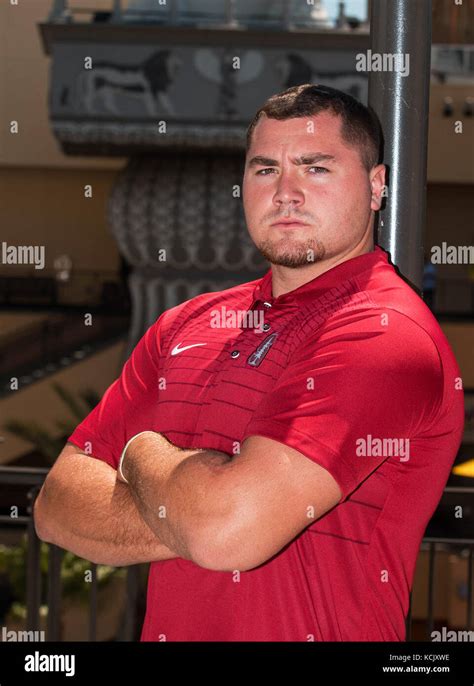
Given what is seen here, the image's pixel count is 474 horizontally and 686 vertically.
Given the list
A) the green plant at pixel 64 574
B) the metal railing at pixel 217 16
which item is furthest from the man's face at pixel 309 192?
the metal railing at pixel 217 16

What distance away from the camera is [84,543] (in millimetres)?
2242

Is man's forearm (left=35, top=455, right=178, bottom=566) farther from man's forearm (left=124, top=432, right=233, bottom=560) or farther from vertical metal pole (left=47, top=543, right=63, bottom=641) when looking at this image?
vertical metal pole (left=47, top=543, right=63, bottom=641)

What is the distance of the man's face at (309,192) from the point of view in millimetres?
2170

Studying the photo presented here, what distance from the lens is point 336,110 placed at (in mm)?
2186

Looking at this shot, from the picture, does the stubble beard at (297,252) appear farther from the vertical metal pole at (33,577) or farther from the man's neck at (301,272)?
→ the vertical metal pole at (33,577)

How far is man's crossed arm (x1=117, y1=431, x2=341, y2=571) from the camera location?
5.96 feet

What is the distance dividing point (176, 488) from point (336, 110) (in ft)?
2.75

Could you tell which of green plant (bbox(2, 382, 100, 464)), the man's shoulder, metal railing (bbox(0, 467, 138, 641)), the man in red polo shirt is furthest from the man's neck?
green plant (bbox(2, 382, 100, 464))

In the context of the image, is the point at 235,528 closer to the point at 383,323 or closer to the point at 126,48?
the point at 383,323

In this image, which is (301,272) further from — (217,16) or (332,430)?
(217,16)

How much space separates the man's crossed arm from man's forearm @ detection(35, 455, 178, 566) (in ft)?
0.63

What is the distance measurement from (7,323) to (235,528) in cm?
1984

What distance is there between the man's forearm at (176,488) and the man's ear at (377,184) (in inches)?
26.4
